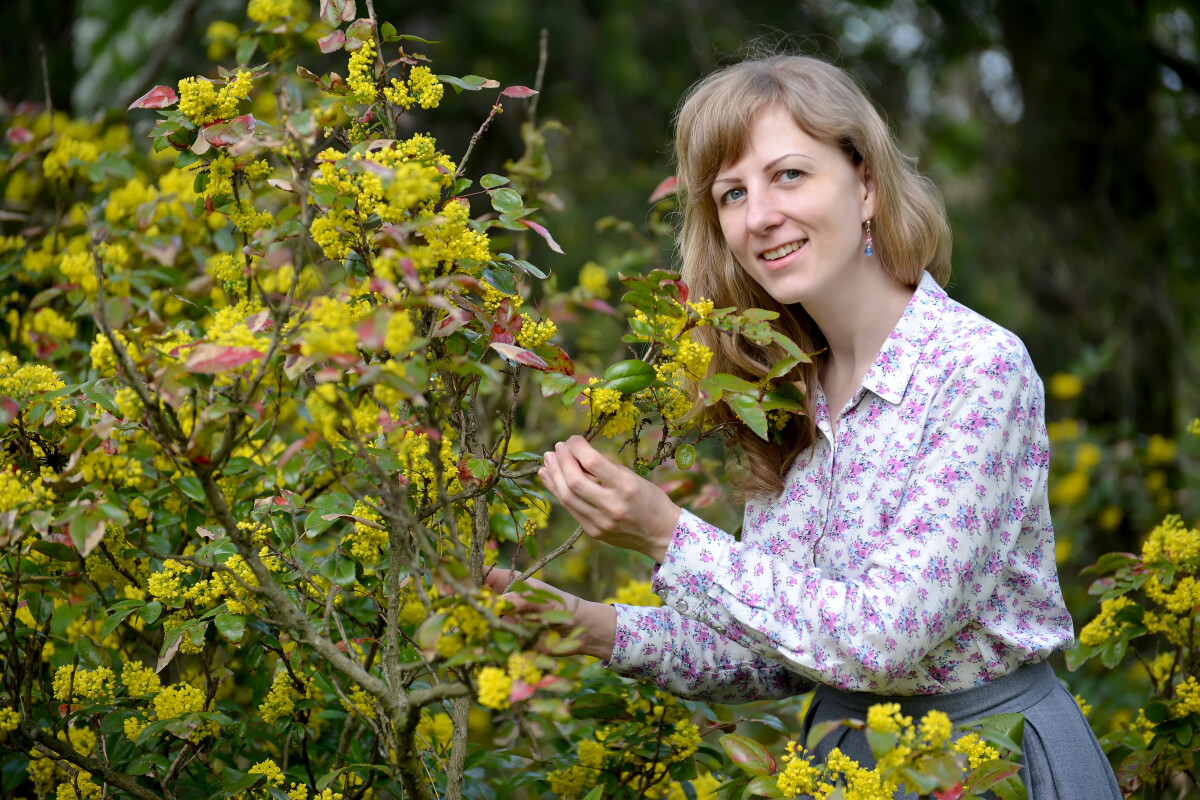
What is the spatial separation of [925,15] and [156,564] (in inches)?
199

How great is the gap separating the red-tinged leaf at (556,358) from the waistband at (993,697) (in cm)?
73

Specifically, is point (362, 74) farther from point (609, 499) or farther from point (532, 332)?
point (609, 499)

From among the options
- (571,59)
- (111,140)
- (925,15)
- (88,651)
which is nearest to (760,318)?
(88,651)

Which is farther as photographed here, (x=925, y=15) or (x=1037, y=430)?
(x=925, y=15)

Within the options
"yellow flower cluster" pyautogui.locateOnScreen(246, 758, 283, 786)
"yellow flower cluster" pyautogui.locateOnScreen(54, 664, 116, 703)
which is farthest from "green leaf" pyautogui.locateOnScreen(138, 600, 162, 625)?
"yellow flower cluster" pyautogui.locateOnScreen(246, 758, 283, 786)

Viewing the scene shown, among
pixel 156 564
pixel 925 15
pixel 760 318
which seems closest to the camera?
pixel 760 318

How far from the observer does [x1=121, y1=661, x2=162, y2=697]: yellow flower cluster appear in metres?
1.59

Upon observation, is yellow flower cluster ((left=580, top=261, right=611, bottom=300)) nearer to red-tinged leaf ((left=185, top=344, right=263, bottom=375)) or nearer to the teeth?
the teeth

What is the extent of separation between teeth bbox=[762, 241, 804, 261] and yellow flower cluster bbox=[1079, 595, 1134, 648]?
0.86 meters

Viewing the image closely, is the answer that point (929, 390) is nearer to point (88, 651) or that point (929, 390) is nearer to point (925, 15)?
point (88, 651)

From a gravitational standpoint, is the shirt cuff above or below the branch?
above

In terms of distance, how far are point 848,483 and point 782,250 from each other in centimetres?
39

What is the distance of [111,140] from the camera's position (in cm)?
286

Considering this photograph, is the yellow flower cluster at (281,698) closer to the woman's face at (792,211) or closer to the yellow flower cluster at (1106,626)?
the woman's face at (792,211)
